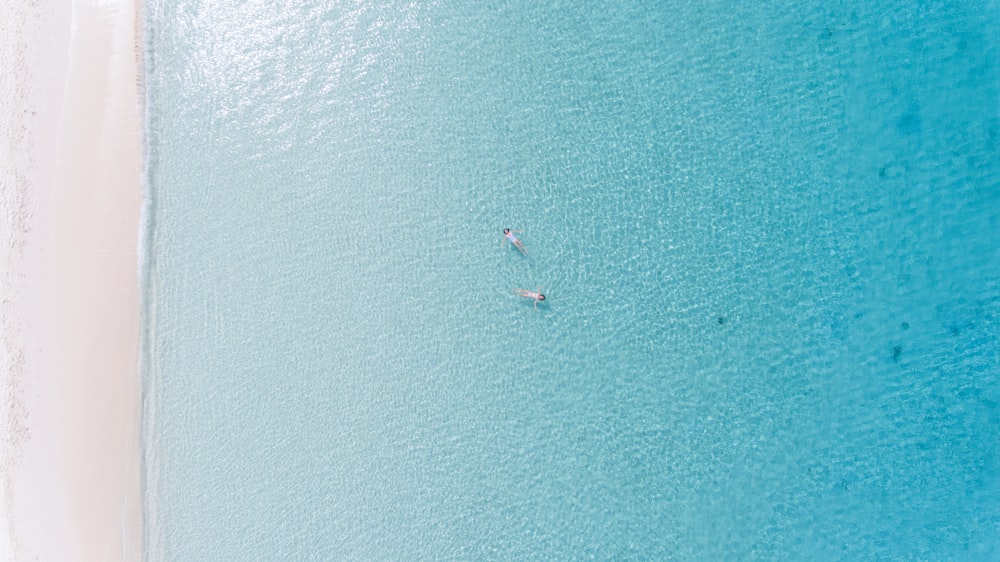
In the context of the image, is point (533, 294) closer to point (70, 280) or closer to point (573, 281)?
point (573, 281)

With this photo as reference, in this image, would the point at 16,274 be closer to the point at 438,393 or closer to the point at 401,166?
the point at 401,166

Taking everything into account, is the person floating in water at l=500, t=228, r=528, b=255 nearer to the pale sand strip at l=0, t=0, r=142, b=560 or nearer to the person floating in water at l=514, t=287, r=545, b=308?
the person floating in water at l=514, t=287, r=545, b=308

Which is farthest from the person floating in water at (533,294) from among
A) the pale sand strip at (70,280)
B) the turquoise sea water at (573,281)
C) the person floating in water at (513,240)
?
the pale sand strip at (70,280)

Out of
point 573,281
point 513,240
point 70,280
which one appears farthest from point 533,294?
point 70,280

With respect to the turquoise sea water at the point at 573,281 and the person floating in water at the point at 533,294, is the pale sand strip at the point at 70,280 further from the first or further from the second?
the person floating in water at the point at 533,294

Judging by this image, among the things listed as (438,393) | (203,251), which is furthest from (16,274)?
(438,393)

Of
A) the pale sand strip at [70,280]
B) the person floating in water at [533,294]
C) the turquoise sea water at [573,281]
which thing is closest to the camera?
the pale sand strip at [70,280]

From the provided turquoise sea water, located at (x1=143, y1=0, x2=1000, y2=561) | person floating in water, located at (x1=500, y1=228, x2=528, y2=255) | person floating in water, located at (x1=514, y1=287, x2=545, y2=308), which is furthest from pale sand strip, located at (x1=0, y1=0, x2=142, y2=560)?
person floating in water, located at (x1=514, y1=287, x2=545, y2=308)
